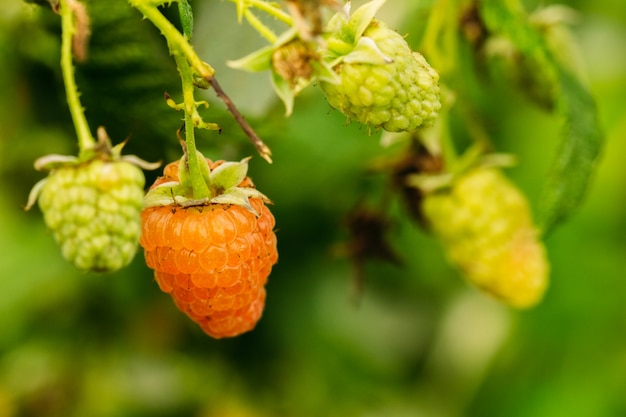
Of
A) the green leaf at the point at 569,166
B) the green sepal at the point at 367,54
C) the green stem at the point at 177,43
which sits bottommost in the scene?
the green leaf at the point at 569,166

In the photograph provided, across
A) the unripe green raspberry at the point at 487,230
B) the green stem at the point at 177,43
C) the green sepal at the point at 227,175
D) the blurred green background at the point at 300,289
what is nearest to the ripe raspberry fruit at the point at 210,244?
the green sepal at the point at 227,175

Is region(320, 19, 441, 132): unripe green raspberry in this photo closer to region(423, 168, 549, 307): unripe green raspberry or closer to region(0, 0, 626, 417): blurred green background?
region(0, 0, 626, 417): blurred green background

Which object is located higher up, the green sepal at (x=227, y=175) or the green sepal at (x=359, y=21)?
the green sepal at (x=359, y=21)

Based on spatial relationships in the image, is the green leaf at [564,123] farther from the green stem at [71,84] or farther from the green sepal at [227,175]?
the green stem at [71,84]

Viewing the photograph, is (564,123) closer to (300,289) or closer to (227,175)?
(227,175)

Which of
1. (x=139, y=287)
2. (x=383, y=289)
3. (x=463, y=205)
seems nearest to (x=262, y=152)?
(x=463, y=205)

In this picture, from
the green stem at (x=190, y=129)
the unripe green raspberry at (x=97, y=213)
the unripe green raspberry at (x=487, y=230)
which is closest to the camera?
the unripe green raspberry at (x=97, y=213)
